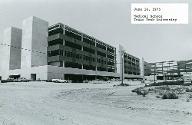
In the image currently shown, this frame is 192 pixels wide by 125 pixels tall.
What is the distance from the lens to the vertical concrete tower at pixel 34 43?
6215 cm

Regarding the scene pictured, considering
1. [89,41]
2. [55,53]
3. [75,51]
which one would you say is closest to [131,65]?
[89,41]

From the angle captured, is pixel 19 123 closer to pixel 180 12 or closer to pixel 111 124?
pixel 111 124

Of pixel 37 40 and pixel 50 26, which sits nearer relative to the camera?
pixel 37 40

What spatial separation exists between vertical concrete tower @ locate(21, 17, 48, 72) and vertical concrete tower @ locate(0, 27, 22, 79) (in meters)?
7.12

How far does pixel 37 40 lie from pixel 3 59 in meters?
17.8

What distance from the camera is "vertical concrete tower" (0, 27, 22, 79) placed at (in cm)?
6988

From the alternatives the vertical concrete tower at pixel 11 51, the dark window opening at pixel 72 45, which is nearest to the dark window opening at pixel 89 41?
the dark window opening at pixel 72 45

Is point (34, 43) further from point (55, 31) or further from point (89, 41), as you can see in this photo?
point (89, 41)

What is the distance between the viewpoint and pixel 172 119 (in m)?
8.02

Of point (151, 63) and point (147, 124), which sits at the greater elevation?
point (151, 63)

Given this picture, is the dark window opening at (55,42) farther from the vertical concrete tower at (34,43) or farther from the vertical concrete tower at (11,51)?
the vertical concrete tower at (11,51)

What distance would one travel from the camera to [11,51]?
229 ft

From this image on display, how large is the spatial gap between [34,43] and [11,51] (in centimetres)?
1225

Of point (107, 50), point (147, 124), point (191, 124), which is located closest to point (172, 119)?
point (191, 124)
